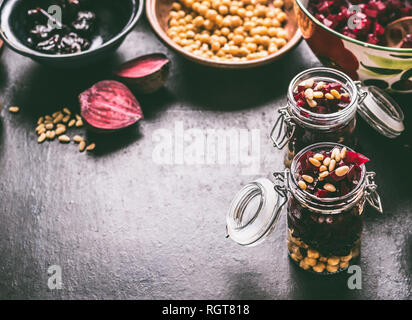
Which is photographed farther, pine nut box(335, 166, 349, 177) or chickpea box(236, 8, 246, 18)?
chickpea box(236, 8, 246, 18)

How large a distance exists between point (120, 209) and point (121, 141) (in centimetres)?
18

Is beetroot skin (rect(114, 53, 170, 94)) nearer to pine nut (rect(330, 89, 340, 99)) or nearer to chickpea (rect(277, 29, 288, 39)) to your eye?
chickpea (rect(277, 29, 288, 39))

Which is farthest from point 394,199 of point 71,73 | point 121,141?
point 71,73

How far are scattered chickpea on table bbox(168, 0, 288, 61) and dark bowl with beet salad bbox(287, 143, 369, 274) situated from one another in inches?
19.6

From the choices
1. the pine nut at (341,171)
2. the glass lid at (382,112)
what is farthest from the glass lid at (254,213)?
the glass lid at (382,112)

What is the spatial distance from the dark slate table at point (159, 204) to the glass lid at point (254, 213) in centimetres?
11

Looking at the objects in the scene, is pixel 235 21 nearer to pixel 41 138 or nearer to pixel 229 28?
pixel 229 28

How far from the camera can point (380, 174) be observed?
1.28 m

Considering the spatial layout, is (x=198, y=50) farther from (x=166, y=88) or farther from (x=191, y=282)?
(x=191, y=282)

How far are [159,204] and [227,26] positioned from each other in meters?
0.54

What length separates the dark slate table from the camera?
46.3 inches

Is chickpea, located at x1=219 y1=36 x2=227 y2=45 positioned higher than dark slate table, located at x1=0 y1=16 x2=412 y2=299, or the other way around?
chickpea, located at x1=219 y1=36 x2=227 y2=45

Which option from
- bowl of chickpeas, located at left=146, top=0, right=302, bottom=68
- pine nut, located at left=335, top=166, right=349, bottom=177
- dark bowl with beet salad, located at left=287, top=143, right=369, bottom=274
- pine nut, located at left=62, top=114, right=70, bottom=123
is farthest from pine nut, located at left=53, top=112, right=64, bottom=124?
pine nut, located at left=335, top=166, right=349, bottom=177

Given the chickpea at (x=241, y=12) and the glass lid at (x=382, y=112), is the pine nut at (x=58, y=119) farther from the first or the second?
the glass lid at (x=382, y=112)
